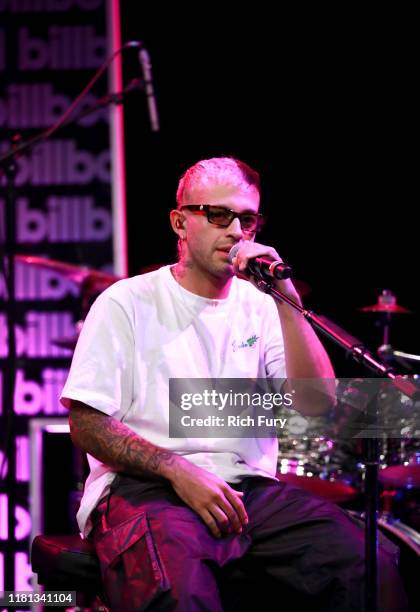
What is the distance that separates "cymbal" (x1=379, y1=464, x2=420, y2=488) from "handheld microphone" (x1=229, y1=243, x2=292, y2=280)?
1.71 metres

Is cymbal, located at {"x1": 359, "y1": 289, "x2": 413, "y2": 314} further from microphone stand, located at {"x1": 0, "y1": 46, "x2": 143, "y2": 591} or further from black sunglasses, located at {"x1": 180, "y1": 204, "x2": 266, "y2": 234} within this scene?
microphone stand, located at {"x1": 0, "y1": 46, "x2": 143, "y2": 591}

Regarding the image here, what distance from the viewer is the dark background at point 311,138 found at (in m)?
4.83

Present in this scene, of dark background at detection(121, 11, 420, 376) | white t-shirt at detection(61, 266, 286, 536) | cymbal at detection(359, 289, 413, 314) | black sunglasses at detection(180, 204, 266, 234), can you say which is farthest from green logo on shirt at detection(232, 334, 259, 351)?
dark background at detection(121, 11, 420, 376)

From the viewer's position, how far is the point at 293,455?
3.53m

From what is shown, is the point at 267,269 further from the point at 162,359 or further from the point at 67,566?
the point at 67,566

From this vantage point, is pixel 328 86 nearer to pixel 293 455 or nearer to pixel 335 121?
pixel 335 121

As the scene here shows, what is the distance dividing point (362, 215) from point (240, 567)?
3.04m

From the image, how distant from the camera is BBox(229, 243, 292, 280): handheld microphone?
200 cm

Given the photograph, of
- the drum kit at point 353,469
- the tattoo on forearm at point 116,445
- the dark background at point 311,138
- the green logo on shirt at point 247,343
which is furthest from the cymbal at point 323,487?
the tattoo on forearm at point 116,445


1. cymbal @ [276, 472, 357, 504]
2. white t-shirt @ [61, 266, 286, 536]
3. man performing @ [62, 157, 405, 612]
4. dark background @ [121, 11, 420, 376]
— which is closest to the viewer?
man performing @ [62, 157, 405, 612]

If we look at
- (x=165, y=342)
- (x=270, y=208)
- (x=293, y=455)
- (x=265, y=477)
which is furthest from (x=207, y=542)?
(x=270, y=208)

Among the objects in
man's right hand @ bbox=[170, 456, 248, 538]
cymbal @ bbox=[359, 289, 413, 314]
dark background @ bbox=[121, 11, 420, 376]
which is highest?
dark background @ bbox=[121, 11, 420, 376]

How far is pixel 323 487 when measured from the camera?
3.63 meters

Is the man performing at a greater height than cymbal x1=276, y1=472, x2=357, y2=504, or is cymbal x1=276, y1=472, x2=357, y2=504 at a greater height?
the man performing
